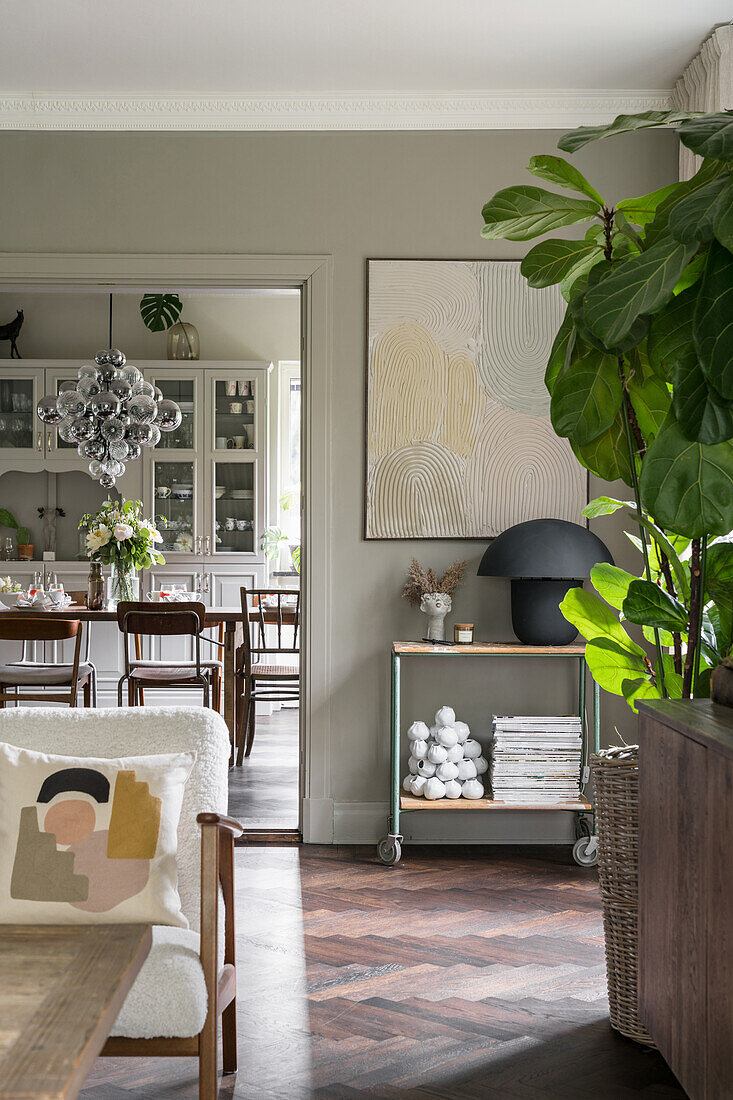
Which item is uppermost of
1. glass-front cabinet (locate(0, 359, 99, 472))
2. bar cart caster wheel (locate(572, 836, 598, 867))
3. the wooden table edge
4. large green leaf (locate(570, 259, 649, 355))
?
glass-front cabinet (locate(0, 359, 99, 472))

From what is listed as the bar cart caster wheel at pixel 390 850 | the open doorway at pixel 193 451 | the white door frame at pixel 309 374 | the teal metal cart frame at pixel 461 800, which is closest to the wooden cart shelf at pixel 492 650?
the teal metal cart frame at pixel 461 800

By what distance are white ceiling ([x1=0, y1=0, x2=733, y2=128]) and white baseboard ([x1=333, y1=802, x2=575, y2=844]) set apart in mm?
2933

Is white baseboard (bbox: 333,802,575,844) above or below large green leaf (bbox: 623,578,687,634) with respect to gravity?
below

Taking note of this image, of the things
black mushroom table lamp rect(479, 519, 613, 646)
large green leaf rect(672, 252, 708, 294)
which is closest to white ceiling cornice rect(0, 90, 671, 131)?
black mushroom table lamp rect(479, 519, 613, 646)

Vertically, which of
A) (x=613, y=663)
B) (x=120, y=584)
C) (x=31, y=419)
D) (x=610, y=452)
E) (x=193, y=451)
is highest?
(x=31, y=419)

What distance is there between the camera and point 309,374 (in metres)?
4.01

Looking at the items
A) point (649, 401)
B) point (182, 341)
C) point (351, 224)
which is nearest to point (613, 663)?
point (649, 401)

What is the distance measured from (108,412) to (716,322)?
4819 millimetres

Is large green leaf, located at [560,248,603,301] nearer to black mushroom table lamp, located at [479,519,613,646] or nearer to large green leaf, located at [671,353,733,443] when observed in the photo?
large green leaf, located at [671,353,733,443]

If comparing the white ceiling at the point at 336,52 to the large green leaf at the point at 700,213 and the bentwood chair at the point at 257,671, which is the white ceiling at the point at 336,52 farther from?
the bentwood chair at the point at 257,671

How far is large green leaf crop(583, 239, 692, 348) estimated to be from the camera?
5.69 ft

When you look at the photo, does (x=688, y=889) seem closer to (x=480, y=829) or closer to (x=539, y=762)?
(x=539, y=762)

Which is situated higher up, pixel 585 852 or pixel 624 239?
pixel 624 239

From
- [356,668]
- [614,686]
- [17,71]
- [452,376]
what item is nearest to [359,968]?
[614,686]
